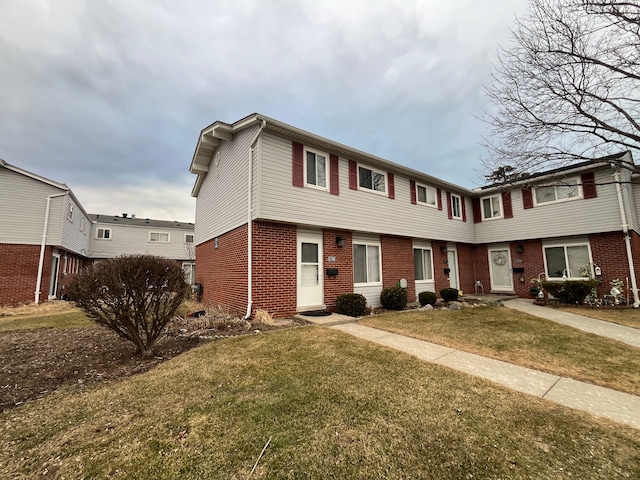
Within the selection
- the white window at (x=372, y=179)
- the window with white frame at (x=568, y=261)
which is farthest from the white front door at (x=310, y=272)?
the window with white frame at (x=568, y=261)

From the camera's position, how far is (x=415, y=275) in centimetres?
1243

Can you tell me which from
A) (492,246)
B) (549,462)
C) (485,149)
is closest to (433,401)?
(549,462)

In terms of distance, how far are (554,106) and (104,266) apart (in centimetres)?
1107

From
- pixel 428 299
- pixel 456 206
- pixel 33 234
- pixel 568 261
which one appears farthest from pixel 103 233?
pixel 568 261

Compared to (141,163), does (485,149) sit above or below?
below

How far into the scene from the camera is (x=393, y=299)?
392 inches

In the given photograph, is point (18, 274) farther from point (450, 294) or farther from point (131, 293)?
point (450, 294)

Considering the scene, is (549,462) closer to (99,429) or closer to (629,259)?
(99,429)

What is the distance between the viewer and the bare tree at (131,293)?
4477 mm

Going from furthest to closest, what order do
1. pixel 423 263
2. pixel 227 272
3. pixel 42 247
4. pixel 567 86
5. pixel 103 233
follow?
pixel 103 233 < pixel 42 247 < pixel 423 263 < pixel 227 272 < pixel 567 86

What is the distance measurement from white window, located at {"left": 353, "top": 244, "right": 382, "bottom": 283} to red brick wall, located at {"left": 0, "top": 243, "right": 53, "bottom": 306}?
52.1 ft

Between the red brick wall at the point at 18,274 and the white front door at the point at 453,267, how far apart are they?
20668 mm

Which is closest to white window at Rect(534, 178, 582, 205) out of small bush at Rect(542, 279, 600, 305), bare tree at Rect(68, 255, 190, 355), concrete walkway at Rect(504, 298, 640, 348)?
small bush at Rect(542, 279, 600, 305)

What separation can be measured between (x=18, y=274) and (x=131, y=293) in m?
14.7
